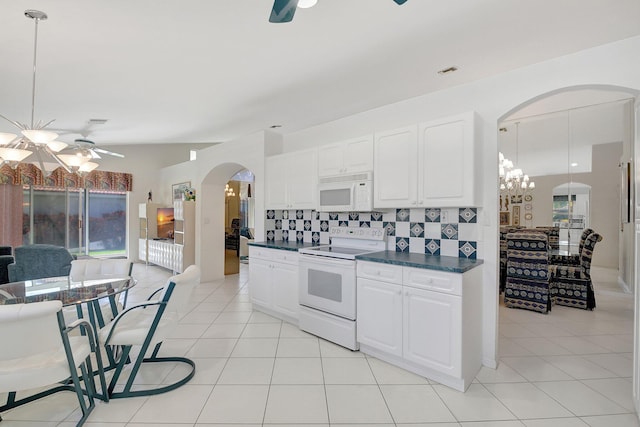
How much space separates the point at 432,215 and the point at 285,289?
1927mm

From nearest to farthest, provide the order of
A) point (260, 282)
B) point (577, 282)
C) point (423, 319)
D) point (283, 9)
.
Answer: point (283, 9) < point (423, 319) < point (260, 282) < point (577, 282)

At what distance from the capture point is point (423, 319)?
8.09 feet

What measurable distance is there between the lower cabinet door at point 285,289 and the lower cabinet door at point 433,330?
1.47 meters

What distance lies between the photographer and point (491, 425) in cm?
194

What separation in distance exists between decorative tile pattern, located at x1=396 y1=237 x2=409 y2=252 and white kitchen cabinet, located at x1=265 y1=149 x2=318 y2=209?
3.69 ft

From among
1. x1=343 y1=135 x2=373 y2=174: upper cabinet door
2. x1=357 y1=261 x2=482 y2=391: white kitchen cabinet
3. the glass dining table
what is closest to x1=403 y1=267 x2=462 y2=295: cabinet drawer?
x1=357 y1=261 x2=482 y2=391: white kitchen cabinet

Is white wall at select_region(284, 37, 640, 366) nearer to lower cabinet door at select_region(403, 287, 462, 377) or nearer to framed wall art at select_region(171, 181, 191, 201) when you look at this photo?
lower cabinet door at select_region(403, 287, 462, 377)

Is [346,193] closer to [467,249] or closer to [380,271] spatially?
[380,271]

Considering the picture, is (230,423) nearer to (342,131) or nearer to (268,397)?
(268,397)

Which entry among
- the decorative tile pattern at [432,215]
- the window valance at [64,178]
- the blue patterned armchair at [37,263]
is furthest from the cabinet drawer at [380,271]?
the window valance at [64,178]

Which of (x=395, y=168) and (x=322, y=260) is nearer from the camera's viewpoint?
(x=395, y=168)

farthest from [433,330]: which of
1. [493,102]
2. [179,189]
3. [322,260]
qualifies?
[179,189]

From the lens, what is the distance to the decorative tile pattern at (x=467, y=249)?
9.21 ft

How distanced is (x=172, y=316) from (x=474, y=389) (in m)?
2.43
